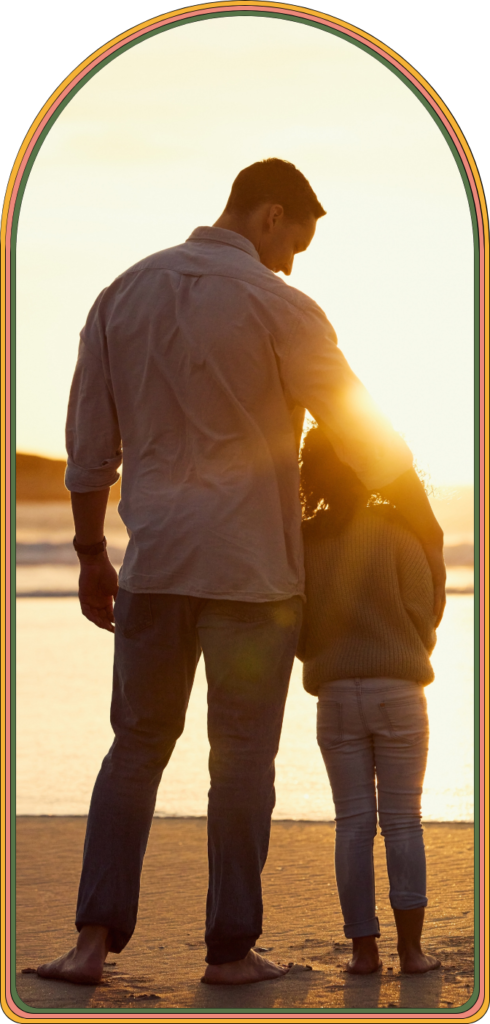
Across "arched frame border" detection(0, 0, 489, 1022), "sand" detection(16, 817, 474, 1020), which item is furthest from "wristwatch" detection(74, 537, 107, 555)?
"sand" detection(16, 817, 474, 1020)

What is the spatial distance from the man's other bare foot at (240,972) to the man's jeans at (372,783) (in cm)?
19

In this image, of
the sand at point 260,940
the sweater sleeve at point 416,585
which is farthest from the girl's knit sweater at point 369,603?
the sand at point 260,940

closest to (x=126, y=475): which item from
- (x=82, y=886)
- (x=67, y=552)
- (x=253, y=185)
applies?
(x=253, y=185)

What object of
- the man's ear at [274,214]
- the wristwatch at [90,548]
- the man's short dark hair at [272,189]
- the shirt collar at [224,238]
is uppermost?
the man's short dark hair at [272,189]

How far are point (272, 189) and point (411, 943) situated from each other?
1633 millimetres

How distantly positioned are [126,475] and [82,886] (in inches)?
33.6

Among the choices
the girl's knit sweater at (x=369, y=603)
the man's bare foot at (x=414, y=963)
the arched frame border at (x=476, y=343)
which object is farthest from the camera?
Answer: the girl's knit sweater at (x=369, y=603)

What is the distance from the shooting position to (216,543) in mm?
2229

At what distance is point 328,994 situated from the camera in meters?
2.21

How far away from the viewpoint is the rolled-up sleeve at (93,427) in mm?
2449

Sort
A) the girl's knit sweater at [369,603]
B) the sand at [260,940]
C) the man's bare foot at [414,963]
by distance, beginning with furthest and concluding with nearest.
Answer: the girl's knit sweater at [369,603], the man's bare foot at [414,963], the sand at [260,940]

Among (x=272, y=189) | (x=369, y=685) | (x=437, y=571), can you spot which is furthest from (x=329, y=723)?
(x=272, y=189)

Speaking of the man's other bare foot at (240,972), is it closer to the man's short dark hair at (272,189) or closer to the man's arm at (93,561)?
the man's arm at (93,561)

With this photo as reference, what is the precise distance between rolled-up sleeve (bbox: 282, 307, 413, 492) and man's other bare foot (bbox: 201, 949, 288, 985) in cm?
100
